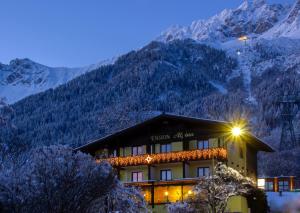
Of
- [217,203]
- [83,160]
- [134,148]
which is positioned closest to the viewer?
[83,160]

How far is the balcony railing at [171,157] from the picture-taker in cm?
5869

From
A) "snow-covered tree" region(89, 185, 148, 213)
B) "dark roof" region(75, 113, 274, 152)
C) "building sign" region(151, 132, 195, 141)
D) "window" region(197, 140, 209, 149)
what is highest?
"dark roof" region(75, 113, 274, 152)

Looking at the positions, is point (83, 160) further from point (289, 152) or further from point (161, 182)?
point (289, 152)

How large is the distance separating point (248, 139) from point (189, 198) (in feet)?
51.3

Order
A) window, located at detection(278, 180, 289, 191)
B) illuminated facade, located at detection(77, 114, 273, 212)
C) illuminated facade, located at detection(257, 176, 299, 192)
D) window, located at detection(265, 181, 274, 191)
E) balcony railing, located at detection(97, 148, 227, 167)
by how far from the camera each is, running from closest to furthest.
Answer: balcony railing, located at detection(97, 148, 227, 167), illuminated facade, located at detection(77, 114, 273, 212), illuminated facade, located at detection(257, 176, 299, 192), window, located at detection(265, 181, 274, 191), window, located at detection(278, 180, 289, 191)

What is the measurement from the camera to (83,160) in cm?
2942

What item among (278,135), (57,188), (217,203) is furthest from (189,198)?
(278,135)

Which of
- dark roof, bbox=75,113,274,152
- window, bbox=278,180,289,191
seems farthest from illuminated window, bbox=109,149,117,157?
window, bbox=278,180,289,191

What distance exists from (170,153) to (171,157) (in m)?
0.39

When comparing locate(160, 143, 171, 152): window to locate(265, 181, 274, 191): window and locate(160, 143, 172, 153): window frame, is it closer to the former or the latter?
locate(160, 143, 172, 153): window frame

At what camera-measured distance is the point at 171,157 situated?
2379 inches

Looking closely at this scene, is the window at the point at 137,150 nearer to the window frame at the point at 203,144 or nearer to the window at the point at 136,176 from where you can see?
the window at the point at 136,176

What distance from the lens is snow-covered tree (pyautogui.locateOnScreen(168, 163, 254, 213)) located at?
52.1 meters

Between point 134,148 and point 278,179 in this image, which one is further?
point 278,179
